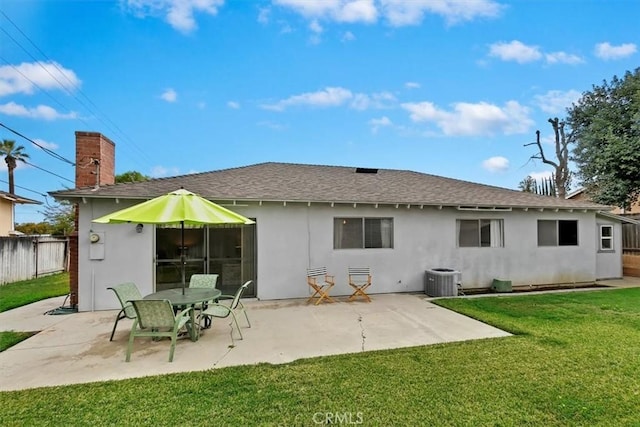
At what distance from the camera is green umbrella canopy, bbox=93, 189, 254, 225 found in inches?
185

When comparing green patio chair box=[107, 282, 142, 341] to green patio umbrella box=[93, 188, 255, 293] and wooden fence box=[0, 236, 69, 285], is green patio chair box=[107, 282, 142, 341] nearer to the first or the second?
green patio umbrella box=[93, 188, 255, 293]

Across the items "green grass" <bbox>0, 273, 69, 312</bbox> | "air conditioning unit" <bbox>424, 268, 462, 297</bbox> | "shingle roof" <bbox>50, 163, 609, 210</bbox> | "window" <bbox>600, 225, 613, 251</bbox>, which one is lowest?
"green grass" <bbox>0, 273, 69, 312</bbox>

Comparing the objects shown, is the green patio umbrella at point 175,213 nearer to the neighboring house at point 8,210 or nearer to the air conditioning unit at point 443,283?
the air conditioning unit at point 443,283

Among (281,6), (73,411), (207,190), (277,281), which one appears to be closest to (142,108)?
(281,6)

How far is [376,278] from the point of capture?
9.13 m

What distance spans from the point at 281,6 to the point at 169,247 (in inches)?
323

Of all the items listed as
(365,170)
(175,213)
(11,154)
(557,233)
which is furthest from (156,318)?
(11,154)

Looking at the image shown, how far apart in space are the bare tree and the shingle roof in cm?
1497

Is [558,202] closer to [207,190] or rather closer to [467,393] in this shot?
[467,393]

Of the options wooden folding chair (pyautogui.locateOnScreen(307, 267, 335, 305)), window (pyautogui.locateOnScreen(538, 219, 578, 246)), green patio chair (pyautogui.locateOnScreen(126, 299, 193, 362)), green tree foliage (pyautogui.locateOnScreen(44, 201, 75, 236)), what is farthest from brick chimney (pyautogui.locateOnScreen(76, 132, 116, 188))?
green tree foliage (pyautogui.locateOnScreen(44, 201, 75, 236))

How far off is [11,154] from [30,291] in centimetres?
2638

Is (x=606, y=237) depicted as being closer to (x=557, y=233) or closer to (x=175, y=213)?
(x=557, y=233)

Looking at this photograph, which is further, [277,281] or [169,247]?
[277,281]

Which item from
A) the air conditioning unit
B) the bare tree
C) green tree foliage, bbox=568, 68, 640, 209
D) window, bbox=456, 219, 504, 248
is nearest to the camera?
the air conditioning unit
